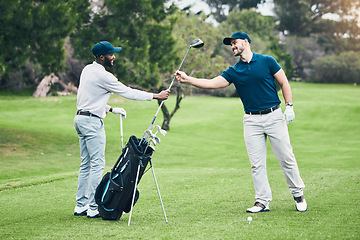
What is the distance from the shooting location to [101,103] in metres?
6.38

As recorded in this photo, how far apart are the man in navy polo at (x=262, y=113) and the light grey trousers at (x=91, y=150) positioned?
1.39 m

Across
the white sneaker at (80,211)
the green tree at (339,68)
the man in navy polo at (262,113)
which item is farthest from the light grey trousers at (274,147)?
the green tree at (339,68)

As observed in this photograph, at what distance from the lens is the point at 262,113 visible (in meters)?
6.69

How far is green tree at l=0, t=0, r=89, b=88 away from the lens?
55.6 feet

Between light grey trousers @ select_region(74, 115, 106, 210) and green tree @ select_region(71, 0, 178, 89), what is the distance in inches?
544

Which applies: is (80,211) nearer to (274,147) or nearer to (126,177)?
(126,177)

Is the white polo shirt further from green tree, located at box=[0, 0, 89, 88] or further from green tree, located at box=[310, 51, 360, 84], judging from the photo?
green tree, located at box=[310, 51, 360, 84]

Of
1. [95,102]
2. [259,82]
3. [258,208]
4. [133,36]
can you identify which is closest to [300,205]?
[258,208]

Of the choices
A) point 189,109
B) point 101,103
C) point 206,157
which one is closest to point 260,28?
point 189,109

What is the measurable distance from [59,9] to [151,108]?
66.6 ft

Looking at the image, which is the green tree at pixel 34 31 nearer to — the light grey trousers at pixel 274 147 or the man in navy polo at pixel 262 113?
the man in navy polo at pixel 262 113

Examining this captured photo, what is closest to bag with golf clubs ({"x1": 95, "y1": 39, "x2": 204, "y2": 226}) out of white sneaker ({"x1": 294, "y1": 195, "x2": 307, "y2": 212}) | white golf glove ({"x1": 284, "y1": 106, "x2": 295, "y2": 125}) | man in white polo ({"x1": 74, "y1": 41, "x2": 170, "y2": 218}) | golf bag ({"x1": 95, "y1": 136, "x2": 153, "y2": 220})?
golf bag ({"x1": 95, "y1": 136, "x2": 153, "y2": 220})

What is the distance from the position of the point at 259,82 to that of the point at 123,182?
219cm

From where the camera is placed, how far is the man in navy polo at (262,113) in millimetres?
6617
